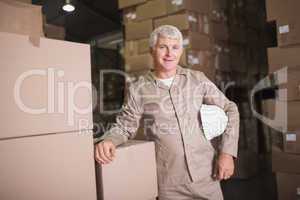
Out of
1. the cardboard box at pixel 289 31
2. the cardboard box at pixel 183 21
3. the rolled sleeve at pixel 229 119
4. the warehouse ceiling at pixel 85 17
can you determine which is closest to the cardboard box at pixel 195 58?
the cardboard box at pixel 183 21

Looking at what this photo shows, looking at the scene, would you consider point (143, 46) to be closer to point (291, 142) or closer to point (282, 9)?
point (282, 9)

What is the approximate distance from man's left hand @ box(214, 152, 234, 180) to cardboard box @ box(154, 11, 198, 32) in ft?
4.62

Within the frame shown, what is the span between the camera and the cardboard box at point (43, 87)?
0.78 m

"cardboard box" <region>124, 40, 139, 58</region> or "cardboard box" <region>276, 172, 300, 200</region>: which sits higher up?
"cardboard box" <region>124, 40, 139, 58</region>

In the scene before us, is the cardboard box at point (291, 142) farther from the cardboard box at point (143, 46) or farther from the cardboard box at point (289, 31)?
the cardboard box at point (143, 46)

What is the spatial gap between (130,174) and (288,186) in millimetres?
1340

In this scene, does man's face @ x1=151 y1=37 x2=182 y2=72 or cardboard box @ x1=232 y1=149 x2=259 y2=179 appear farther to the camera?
cardboard box @ x1=232 y1=149 x2=259 y2=179

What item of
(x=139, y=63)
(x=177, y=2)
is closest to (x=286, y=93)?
(x=177, y=2)

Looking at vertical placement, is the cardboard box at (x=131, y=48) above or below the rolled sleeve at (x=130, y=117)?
above

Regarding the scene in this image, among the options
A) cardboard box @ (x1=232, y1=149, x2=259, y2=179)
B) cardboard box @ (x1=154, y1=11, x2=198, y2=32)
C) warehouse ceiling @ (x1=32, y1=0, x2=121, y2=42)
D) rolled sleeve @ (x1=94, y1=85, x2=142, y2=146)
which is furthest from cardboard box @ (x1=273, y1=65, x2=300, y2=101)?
warehouse ceiling @ (x1=32, y1=0, x2=121, y2=42)

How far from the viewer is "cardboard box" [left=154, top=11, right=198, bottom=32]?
2.44 meters

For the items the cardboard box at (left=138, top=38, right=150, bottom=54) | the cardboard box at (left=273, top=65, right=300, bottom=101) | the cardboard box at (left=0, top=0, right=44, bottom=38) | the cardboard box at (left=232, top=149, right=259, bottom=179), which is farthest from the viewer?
the cardboard box at (left=232, top=149, right=259, bottom=179)

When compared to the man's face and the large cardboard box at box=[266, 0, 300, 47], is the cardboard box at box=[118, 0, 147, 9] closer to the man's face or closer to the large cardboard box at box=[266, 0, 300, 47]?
the large cardboard box at box=[266, 0, 300, 47]

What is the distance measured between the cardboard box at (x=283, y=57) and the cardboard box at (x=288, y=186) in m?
0.69
